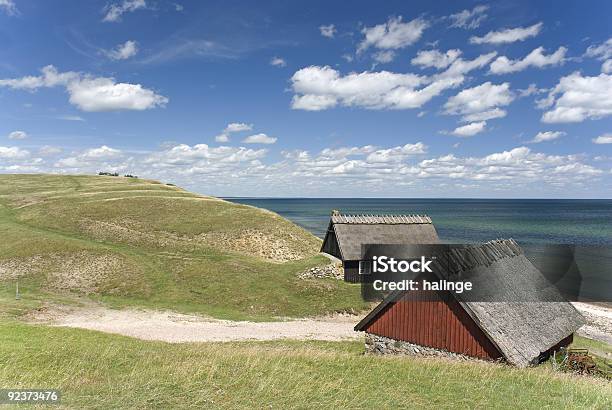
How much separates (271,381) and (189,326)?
2132 cm

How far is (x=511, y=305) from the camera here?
22.1 meters

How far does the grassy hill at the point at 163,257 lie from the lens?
4050 centimetres

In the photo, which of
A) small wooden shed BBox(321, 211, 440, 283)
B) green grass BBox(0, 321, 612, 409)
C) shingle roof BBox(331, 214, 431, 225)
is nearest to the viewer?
green grass BBox(0, 321, 612, 409)

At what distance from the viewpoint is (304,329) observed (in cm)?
3331

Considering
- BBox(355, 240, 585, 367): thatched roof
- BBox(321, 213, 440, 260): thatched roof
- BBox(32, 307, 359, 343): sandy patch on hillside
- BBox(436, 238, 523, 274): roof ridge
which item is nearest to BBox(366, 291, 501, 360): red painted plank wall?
BBox(355, 240, 585, 367): thatched roof

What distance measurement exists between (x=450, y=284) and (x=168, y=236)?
4942 cm

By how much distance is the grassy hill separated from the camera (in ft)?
133

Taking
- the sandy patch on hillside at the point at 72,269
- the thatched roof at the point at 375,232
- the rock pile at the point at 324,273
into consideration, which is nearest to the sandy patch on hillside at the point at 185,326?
the rock pile at the point at 324,273

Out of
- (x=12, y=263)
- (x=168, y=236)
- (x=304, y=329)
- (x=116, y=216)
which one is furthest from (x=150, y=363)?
(x=116, y=216)

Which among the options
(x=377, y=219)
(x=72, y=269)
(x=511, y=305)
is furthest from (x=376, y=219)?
(x=72, y=269)

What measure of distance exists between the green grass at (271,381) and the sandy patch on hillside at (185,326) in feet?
38.1

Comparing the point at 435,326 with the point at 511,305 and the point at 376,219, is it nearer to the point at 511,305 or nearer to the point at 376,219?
the point at 511,305

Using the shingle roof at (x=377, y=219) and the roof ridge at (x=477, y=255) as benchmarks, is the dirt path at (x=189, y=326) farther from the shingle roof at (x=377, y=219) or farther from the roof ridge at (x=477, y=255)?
the roof ridge at (x=477, y=255)

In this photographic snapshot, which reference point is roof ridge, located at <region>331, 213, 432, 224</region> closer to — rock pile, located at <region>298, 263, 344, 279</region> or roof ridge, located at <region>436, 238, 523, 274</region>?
rock pile, located at <region>298, 263, 344, 279</region>
